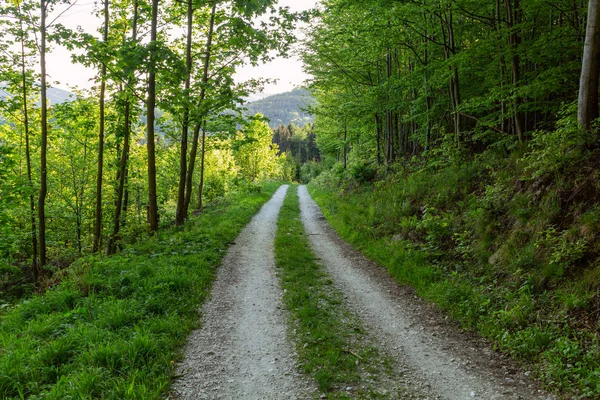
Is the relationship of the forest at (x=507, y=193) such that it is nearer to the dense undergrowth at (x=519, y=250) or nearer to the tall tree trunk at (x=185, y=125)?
the dense undergrowth at (x=519, y=250)

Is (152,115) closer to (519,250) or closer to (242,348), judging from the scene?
(242,348)

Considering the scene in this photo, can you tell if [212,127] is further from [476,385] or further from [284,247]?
[476,385]

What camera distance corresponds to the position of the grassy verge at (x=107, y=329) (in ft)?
14.0

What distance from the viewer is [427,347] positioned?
5473 millimetres

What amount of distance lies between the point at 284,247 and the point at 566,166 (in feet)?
26.4

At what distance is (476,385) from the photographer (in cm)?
446

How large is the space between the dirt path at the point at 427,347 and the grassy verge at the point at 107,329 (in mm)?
3397

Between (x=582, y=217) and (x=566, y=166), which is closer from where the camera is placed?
(x=582, y=217)

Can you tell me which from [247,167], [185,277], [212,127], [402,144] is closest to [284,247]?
[185,277]

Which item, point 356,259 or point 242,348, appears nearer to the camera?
point 242,348

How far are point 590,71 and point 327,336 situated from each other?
7.74 meters

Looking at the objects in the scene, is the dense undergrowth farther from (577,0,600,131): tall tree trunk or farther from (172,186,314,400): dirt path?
(172,186,314,400): dirt path

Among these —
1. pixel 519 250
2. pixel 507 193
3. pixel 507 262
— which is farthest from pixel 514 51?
pixel 507 262

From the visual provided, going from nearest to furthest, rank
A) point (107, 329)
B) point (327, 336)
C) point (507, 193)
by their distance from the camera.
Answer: point (107, 329) → point (327, 336) → point (507, 193)
